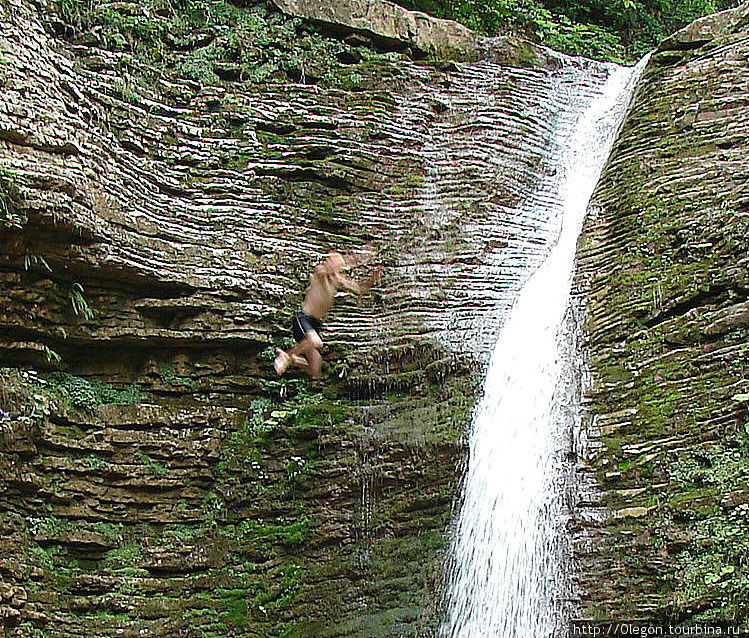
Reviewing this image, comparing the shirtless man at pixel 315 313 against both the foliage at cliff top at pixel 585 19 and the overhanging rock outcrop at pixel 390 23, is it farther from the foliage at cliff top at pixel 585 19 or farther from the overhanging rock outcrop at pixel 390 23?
the foliage at cliff top at pixel 585 19

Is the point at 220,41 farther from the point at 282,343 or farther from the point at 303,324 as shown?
the point at 303,324

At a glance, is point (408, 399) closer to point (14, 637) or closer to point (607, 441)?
point (607, 441)

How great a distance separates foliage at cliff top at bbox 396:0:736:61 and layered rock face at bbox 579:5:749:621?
18.0 ft

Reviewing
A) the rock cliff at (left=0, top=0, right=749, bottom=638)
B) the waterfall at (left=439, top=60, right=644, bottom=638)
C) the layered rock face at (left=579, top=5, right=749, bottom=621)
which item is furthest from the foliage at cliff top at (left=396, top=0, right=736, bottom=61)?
the waterfall at (left=439, top=60, right=644, bottom=638)

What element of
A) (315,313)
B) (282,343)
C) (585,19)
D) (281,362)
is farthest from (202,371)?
(585,19)

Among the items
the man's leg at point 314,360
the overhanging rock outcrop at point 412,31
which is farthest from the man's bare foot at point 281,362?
the overhanging rock outcrop at point 412,31

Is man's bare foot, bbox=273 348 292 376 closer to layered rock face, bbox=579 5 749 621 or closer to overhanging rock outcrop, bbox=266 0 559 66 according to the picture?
layered rock face, bbox=579 5 749 621

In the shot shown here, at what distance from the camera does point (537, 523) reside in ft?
16.9

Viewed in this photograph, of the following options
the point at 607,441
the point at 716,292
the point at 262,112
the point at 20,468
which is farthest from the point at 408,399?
the point at 262,112

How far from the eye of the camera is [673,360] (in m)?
5.28

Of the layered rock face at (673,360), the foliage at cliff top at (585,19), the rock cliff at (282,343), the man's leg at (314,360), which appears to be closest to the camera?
the layered rock face at (673,360)

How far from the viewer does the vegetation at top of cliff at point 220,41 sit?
8469mm

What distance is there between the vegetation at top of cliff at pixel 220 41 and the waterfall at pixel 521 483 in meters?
4.04

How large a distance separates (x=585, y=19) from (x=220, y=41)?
8016 millimetres
